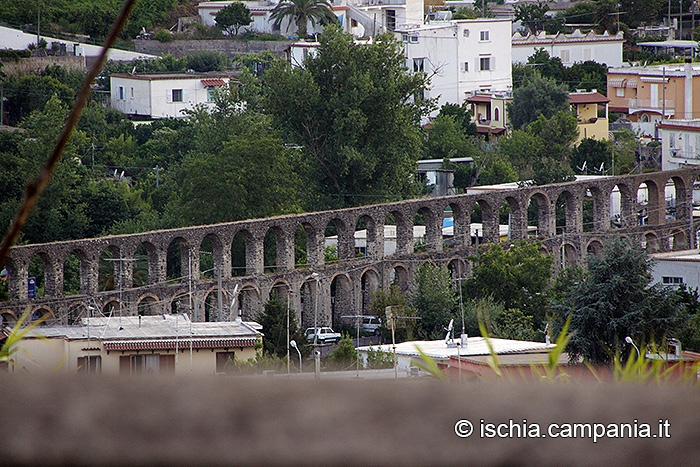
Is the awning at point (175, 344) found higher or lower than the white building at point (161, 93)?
lower

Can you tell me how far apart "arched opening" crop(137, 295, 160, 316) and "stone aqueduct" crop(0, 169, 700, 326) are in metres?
0.03

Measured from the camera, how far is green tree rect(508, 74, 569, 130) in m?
68.8

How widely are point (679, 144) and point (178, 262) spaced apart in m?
27.9

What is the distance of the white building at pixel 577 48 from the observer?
83250mm

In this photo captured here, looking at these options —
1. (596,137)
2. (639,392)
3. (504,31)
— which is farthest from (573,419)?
(504,31)

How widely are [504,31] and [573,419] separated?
7431cm

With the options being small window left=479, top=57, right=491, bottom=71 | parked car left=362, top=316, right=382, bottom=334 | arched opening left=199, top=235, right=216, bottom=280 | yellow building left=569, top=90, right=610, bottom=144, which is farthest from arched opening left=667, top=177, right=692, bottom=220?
small window left=479, top=57, right=491, bottom=71

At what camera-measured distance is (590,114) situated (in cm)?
6988

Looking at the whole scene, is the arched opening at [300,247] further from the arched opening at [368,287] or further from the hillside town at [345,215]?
the arched opening at [368,287]

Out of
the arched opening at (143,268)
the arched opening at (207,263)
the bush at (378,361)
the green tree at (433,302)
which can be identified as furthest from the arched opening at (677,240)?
the bush at (378,361)

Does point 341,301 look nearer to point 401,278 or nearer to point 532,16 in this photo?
point 401,278

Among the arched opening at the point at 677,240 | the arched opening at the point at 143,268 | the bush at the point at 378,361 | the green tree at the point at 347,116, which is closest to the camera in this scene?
the bush at the point at 378,361

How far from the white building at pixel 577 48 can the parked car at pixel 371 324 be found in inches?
1953

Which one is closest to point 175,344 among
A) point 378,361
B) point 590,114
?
point 378,361
